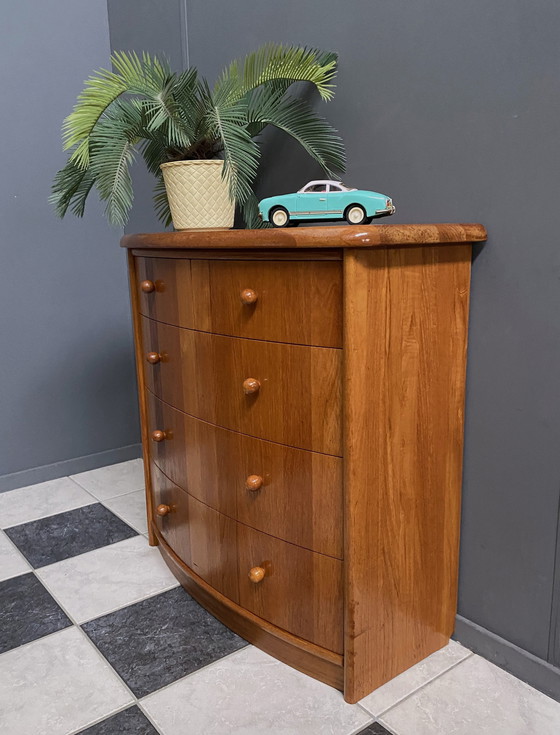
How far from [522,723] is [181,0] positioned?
6.97 ft

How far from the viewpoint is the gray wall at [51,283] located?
2244 mm

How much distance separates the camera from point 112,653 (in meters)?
1.44

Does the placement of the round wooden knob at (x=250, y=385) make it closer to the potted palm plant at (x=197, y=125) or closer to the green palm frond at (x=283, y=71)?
the potted palm plant at (x=197, y=125)

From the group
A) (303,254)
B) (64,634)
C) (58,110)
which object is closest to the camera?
(303,254)

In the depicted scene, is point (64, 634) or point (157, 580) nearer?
point (64, 634)

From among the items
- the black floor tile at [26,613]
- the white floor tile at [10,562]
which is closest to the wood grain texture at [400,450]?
the black floor tile at [26,613]

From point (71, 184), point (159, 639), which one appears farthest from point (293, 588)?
point (71, 184)

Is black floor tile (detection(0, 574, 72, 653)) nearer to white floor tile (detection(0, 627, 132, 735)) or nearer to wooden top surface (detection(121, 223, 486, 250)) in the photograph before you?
white floor tile (detection(0, 627, 132, 735))

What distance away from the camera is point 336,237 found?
104 centimetres

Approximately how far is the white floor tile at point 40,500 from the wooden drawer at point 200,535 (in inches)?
25.2

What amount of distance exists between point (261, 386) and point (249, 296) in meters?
0.18

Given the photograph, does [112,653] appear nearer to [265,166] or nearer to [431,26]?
[265,166]

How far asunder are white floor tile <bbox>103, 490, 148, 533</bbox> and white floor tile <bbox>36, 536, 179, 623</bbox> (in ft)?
0.42

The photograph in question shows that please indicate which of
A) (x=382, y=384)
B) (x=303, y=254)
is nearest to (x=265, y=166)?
(x=303, y=254)
